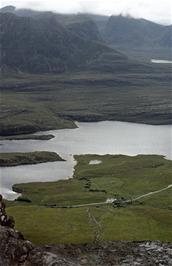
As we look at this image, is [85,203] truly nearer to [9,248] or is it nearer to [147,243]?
[147,243]

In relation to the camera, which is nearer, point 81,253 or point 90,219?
point 81,253

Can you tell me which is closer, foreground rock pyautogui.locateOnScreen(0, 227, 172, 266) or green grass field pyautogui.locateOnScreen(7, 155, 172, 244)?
foreground rock pyautogui.locateOnScreen(0, 227, 172, 266)

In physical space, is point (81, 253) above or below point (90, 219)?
above

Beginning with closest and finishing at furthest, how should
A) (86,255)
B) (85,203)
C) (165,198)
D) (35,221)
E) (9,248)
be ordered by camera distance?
(9,248) → (86,255) → (35,221) → (85,203) → (165,198)

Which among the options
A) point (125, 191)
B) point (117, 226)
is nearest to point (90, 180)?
point (125, 191)

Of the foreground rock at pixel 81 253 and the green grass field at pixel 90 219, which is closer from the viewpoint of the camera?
the foreground rock at pixel 81 253

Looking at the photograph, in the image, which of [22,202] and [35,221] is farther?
[22,202]

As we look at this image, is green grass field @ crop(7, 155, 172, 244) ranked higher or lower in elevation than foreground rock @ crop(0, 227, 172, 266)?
lower

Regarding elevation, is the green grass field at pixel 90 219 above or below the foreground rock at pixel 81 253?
below
